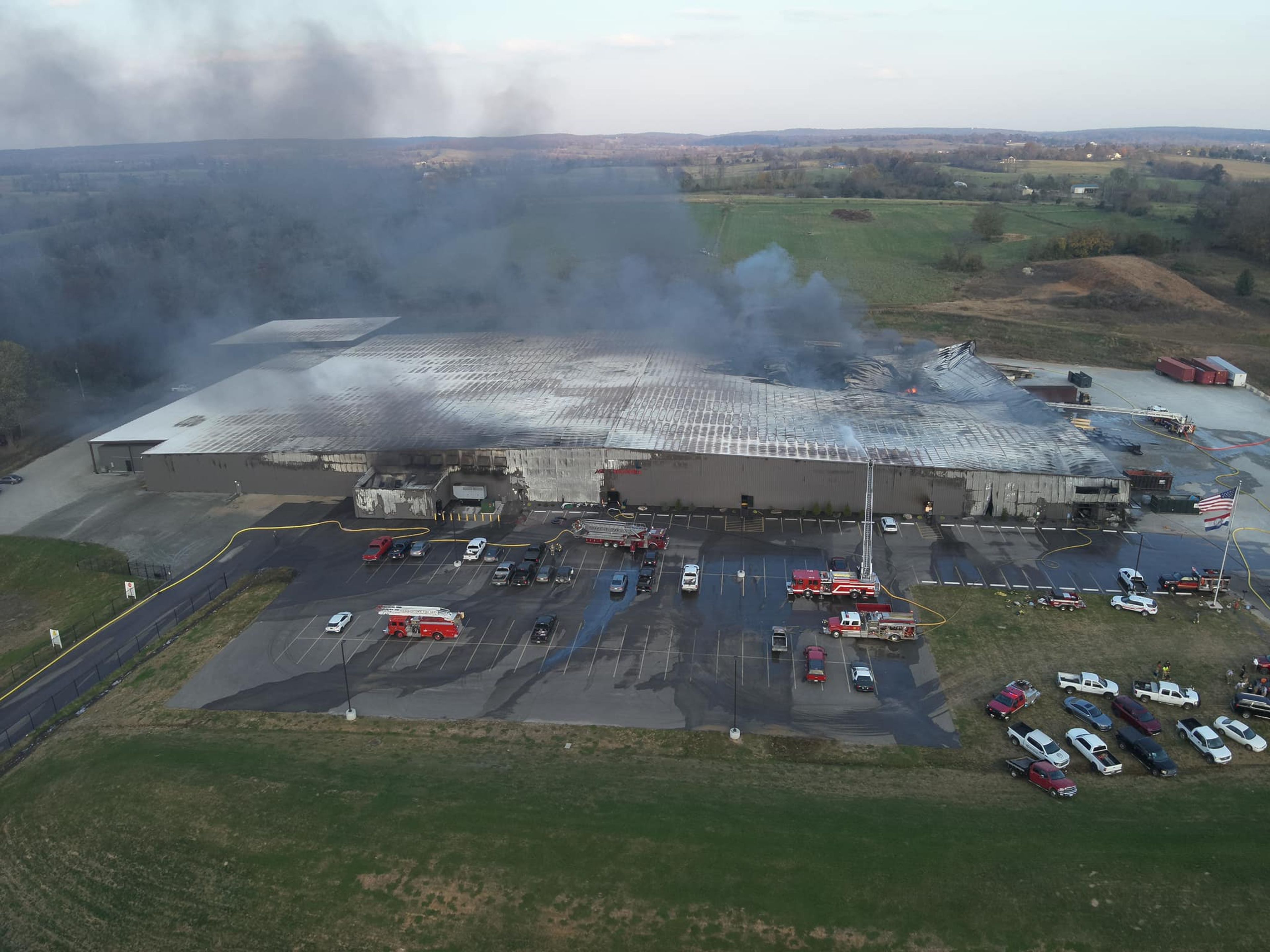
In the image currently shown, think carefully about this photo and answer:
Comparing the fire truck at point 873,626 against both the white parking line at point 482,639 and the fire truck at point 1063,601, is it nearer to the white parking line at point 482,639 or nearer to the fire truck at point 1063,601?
the fire truck at point 1063,601

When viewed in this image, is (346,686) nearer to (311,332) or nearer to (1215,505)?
(1215,505)

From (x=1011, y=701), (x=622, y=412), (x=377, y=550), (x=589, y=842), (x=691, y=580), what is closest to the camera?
(x=589, y=842)

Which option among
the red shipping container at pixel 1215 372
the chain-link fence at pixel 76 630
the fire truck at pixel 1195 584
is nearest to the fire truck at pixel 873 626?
the fire truck at pixel 1195 584

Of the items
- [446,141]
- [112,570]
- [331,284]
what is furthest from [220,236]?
[112,570]

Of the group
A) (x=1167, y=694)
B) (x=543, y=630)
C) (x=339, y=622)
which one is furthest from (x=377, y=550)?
(x=1167, y=694)

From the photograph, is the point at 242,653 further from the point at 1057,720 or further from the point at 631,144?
the point at 631,144

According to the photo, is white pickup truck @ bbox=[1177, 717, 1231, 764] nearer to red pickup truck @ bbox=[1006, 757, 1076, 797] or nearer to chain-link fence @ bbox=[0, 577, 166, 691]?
red pickup truck @ bbox=[1006, 757, 1076, 797]
